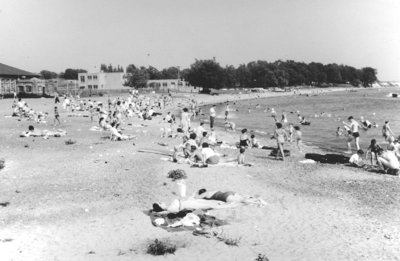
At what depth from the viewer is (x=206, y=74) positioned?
108 meters

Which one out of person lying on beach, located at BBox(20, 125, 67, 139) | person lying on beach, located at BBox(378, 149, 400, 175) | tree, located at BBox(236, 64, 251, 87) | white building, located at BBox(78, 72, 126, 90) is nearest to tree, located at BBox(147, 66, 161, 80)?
tree, located at BBox(236, 64, 251, 87)

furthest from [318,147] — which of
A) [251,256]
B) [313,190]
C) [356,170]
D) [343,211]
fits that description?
[251,256]

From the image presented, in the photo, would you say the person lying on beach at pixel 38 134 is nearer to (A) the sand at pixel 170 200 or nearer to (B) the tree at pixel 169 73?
(A) the sand at pixel 170 200

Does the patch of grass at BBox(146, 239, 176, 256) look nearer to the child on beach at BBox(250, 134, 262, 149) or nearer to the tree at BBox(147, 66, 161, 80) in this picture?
the child on beach at BBox(250, 134, 262, 149)

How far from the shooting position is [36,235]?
958cm

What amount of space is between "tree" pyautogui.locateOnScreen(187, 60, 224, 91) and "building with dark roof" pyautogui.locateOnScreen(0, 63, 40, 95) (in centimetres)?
4991

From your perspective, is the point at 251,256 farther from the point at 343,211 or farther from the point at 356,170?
the point at 356,170

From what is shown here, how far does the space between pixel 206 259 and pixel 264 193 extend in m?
5.24

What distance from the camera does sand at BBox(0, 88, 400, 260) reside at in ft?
29.5

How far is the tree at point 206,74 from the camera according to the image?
109 m

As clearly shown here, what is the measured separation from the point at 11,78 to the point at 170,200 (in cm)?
5835

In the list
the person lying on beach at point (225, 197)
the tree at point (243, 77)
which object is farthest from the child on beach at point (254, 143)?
the tree at point (243, 77)

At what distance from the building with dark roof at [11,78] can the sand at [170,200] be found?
150 feet

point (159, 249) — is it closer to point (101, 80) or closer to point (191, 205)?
point (191, 205)
